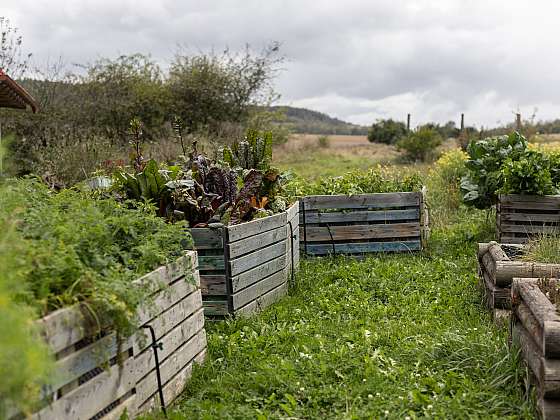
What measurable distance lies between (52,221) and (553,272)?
3.60 m

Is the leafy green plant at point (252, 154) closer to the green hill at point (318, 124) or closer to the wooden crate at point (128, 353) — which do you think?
the wooden crate at point (128, 353)

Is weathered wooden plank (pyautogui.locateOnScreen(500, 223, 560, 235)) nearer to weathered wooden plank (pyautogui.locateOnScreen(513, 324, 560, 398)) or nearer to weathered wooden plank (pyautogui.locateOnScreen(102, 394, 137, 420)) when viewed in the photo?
weathered wooden plank (pyautogui.locateOnScreen(513, 324, 560, 398))

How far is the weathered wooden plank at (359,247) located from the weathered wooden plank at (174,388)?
141 inches

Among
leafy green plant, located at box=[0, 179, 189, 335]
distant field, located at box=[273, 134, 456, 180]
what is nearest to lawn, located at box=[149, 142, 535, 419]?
leafy green plant, located at box=[0, 179, 189, 335]

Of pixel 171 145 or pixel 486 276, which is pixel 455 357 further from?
pixel 171 145

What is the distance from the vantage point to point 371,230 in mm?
7758

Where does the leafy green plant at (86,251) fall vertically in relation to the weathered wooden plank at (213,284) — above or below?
above

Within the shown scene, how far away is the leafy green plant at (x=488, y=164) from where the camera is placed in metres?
8.20

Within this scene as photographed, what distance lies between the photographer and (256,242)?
5613 mm

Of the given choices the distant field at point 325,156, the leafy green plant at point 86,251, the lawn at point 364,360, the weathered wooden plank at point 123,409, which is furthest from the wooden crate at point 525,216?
the distant field at point 325,156

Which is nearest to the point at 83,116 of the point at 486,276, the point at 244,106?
the point at 244,106

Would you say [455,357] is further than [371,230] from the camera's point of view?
No

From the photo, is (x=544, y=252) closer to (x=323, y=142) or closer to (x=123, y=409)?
(x=123, y=409)

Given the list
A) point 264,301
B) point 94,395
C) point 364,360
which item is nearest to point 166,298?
→ point 94,395
